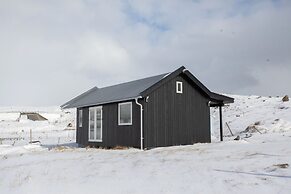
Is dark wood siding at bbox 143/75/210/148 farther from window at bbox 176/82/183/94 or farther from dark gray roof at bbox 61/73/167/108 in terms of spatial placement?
dark gray roof at bbox 61/73/167/108

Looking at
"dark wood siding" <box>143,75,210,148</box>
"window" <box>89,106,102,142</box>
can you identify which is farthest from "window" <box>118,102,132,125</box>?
"window" <box>89,106,102,142</box>

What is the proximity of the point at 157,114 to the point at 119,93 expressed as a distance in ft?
10.4

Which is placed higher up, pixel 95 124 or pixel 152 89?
pixel 152 89

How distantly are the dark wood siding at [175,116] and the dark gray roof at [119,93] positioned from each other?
0.90 metres

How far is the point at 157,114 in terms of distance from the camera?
16188 mm

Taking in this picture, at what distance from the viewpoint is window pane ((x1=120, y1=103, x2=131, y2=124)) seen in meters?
16.6

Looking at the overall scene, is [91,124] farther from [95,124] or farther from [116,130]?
[116,130]

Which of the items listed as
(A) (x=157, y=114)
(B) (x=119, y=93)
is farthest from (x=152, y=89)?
(B) (x=119, y=93)

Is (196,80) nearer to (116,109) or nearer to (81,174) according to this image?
(116,109)

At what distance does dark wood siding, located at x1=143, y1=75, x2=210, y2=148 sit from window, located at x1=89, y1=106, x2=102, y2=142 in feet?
13.9

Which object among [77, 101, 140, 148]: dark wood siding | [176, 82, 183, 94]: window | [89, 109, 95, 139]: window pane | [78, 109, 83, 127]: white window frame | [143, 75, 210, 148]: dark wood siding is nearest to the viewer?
[143, 75, 210, 148]: dark wood siding

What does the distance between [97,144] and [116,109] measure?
10.0 ft

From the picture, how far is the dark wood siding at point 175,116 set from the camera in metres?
15.9

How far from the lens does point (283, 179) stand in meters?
7.62
